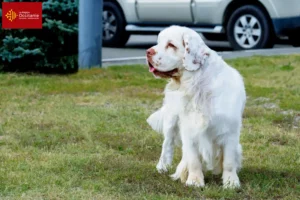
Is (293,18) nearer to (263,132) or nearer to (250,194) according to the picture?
(263,132)

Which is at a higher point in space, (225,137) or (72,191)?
(225,137)

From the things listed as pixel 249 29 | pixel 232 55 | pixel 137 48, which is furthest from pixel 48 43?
pixel 137 48

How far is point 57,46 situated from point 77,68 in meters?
0.44

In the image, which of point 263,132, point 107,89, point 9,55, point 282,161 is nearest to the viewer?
point 282,161

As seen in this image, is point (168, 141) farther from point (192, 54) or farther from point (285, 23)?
point (285, 23)

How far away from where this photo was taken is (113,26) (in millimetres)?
14703

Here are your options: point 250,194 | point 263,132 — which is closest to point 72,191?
point 250,194

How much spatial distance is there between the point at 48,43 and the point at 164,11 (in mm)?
3654

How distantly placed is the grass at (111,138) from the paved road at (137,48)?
8.32 feet

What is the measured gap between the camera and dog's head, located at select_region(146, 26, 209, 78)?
5.11 metres

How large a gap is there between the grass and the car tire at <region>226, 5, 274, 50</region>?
2.21 metres

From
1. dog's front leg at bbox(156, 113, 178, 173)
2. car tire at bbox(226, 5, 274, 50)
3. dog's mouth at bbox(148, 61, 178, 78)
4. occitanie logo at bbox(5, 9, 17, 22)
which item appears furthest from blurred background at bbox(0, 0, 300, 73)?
dog's mouth at bbox(148, 61, 178, 78)

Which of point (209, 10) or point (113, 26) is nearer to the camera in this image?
point (209, 10)

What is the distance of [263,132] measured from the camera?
7191 millimetres
